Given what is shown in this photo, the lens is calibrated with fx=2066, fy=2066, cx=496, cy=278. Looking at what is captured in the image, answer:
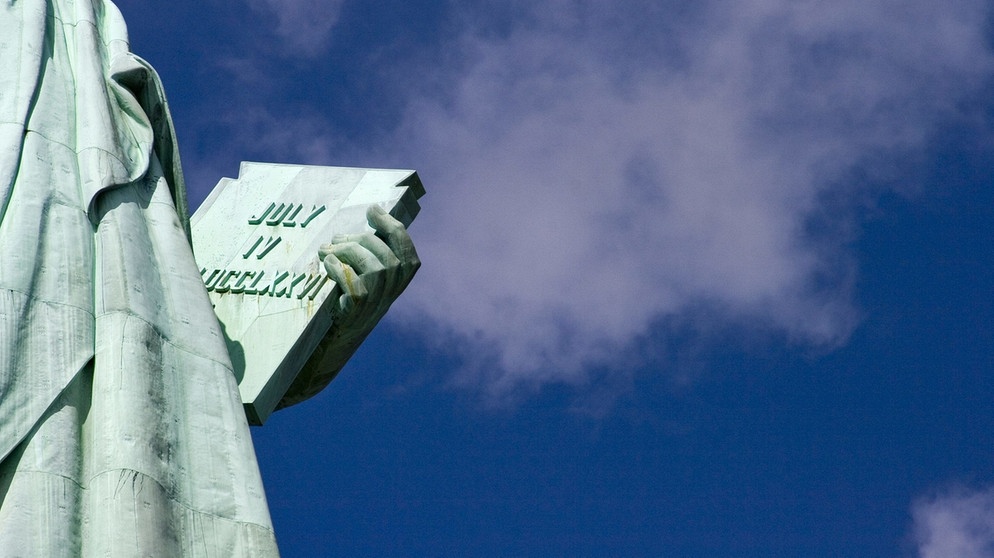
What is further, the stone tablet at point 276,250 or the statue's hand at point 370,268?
the statue's hand at point 370,268

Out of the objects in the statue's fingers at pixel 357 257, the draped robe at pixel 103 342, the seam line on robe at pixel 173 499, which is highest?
the statue's fingers at pixel 357 257

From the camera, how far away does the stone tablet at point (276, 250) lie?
11227 mm

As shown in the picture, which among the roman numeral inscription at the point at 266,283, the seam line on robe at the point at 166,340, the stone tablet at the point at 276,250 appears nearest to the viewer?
the seam line on robe at the point at 166,340

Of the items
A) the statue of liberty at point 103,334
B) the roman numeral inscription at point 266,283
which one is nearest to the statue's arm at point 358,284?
the roman numeral inscription at point 266,283

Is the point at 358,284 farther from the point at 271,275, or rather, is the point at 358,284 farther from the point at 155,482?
the point at 155,482

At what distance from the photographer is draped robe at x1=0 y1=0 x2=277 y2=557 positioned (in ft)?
27.8

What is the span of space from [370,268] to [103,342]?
2.67 metres

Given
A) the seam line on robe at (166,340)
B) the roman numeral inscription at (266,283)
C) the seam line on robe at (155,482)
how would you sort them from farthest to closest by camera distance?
the roman numeral inscription at (266,283)
the seam line on robe at (166,340)
the seam line on robe at (155,482)

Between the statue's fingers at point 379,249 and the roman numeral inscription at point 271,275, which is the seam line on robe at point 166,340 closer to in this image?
the roman numeral inscription at point 271,275

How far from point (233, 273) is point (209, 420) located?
8.80 ft

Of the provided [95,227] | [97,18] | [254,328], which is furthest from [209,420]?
[97,18]

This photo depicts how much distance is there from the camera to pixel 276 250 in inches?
476

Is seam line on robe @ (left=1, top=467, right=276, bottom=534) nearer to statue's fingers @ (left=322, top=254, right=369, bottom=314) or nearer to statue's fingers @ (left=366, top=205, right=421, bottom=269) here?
statue's fingers @ (left=322, top=254, right=369, bottom=314)

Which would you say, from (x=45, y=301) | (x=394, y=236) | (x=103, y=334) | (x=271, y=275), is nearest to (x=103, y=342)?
(x=103, y=334)
